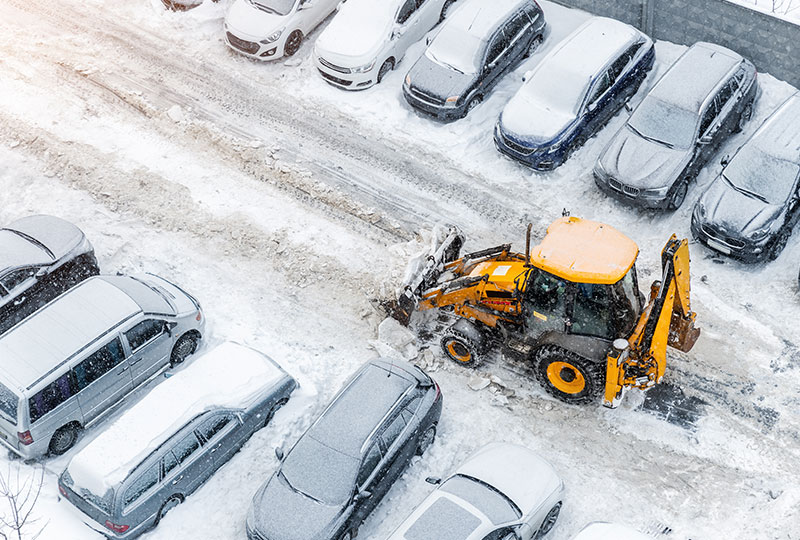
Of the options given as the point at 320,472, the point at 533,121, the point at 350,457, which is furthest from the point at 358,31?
the point at 320,472

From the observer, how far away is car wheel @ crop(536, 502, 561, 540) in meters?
11.6

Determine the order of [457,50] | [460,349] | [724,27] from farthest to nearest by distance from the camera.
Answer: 1. [457,50]
2. [724,27]
3. [460,349]

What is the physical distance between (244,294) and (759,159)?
9255 millimetres

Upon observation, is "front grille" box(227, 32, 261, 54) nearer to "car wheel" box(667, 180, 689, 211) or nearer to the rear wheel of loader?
the rear wheel of loader

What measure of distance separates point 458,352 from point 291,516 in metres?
3.86

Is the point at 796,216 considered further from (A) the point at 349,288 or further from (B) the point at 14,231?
(B) the point at 14,231

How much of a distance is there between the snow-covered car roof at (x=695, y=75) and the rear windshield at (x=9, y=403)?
12.1 metres

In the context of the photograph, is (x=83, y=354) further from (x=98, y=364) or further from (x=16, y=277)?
(x=16, y=277)

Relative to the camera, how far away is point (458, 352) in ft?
45.3

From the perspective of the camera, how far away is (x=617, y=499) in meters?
12.1

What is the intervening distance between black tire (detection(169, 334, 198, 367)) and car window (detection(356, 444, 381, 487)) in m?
3.96

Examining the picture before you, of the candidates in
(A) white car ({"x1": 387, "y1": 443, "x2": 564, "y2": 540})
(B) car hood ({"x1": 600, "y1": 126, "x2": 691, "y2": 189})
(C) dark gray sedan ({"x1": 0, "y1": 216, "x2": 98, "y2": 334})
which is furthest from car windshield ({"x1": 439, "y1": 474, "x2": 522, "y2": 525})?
(C) dark gray sedan ({"x1": 0, "y1": 216, "x2": 98, "y2": 334})

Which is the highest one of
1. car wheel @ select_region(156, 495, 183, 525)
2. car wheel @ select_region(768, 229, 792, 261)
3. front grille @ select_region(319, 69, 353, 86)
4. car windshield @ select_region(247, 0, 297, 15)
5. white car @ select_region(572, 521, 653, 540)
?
car wheel @ select_region(768, 229, 792, 261)

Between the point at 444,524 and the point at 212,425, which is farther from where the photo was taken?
the point at 212,425
